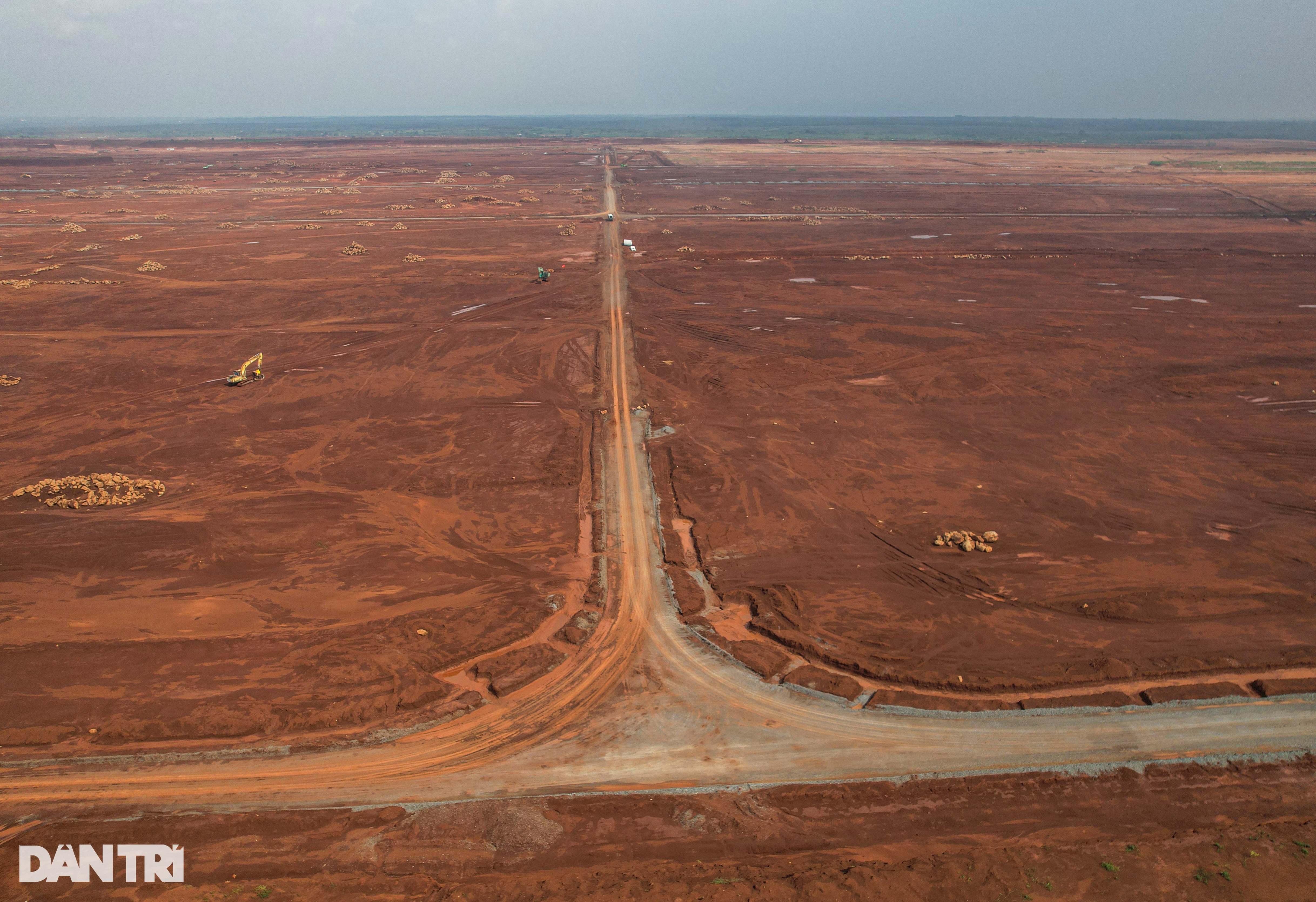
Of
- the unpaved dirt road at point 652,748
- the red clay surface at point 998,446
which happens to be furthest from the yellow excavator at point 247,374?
the unpaved dirt road at point 652,748

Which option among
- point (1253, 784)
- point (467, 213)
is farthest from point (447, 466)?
point (467, 213)

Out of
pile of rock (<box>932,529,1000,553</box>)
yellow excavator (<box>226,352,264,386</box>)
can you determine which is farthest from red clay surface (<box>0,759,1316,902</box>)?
yellow excavator (<box>226,352,264,386</box>)

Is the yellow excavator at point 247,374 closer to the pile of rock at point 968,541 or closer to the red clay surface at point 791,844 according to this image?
the red clay surface at point 791,844

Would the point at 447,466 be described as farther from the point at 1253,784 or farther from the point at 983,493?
the point at 1253,784

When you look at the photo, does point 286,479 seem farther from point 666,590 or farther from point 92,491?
point 666,590

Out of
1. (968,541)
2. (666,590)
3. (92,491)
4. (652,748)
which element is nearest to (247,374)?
(92,491)

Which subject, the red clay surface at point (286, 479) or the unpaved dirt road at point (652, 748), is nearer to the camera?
the unpaved dirt road at point (652, 748)
